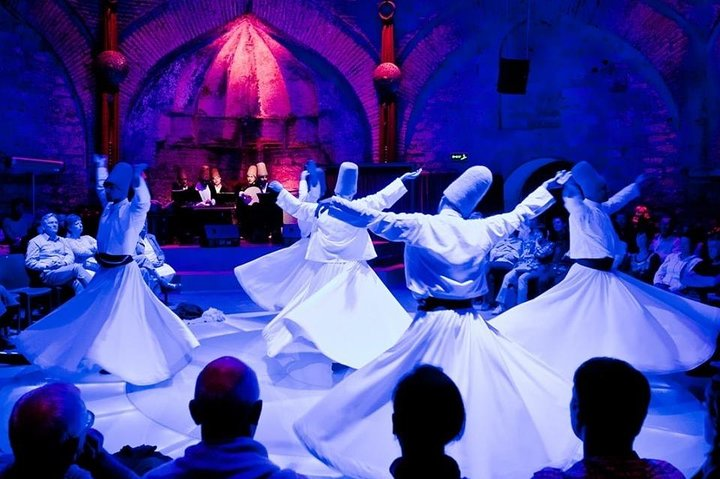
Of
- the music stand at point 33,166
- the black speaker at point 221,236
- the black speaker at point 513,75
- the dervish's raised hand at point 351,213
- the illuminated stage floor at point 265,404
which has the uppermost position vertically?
the black speaker at point 513,75

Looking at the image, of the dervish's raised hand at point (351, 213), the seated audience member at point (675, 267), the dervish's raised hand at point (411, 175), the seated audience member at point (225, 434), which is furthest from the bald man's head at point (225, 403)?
the seated audience member at point (675, 267)

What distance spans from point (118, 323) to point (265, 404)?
4.77 feet

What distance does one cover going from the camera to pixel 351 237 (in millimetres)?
6508

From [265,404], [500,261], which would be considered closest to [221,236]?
[500,261]

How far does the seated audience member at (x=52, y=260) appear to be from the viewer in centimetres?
772

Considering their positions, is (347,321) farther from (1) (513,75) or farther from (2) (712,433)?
(1) (513,75)

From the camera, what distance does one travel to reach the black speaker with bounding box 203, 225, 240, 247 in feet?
42.5

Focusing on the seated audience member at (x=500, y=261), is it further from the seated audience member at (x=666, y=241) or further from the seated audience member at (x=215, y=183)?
the seated audience member at (x=215, y=183)

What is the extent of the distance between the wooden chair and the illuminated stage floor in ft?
4.81

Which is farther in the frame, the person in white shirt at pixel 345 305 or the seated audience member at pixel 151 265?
the seated audience member at pixel 151 265

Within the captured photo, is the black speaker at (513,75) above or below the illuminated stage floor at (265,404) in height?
above

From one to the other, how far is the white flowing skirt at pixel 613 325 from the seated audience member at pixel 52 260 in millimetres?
5130

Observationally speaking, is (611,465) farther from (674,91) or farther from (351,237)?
(674,91)

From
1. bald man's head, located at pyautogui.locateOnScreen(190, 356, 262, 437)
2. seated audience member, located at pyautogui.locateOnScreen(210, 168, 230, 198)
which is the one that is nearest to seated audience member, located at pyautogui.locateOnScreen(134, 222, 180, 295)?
seated audience member, located at pyautogui.locateOnScreen(210, 168, 230, 198)
